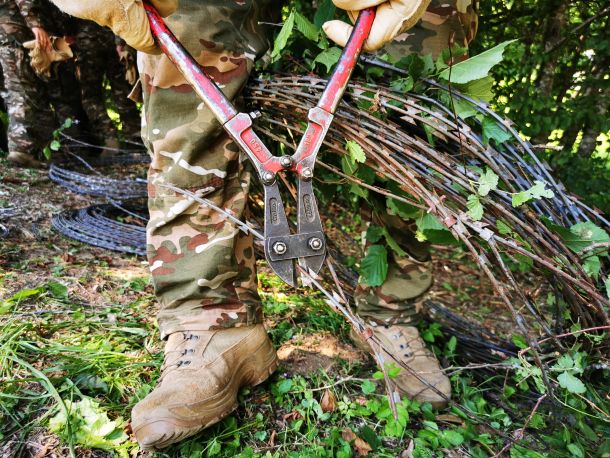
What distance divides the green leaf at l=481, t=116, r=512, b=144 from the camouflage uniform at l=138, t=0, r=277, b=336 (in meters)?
0.69

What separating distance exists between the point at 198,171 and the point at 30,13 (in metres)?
3.57

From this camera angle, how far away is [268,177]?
0.99m

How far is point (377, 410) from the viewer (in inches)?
53.4

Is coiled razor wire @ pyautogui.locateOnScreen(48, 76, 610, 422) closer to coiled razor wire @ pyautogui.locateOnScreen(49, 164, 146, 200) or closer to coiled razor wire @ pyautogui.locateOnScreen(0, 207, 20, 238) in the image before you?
coiled razor wire @ pyautogui.locateOnScreen(0, 207, 20, 238)

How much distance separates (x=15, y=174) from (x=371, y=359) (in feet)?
11.2

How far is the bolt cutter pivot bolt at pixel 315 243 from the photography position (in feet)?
3.22

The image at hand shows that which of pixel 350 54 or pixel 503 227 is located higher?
pixel 350 54

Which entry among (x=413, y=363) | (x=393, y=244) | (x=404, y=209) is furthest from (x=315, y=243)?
(x=413, y=363)

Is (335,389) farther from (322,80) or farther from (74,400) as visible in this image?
(322,80)

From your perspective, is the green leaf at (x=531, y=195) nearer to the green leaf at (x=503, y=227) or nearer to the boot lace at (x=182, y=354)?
the green leaf at (x=503, y=227)

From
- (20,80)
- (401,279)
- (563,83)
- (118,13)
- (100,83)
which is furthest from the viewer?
(100,83)

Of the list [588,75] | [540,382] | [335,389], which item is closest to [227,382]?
[335,389]

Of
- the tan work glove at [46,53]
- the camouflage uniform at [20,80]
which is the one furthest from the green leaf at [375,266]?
the camouflage uniform at [20,80]

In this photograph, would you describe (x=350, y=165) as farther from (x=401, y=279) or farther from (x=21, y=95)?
(x=21, y=95)
